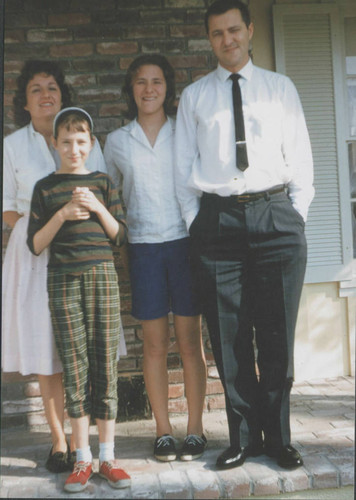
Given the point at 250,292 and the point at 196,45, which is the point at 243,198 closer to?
the point at 250,292

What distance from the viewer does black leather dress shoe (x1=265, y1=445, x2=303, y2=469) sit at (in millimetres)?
2498

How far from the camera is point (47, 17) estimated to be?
3156 millimetres

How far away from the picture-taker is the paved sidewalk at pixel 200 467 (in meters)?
2.42

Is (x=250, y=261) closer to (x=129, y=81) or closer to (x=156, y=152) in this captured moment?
(x=156, y=152)

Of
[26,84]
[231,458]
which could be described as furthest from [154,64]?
[231,458]

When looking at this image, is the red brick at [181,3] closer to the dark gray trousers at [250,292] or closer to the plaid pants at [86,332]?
the dark gray trousers at [250,292]

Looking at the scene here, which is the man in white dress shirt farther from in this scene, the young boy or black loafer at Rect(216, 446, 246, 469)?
the young boy

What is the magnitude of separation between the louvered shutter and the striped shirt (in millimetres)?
1730

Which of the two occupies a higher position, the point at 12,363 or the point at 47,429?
the point at 12,363

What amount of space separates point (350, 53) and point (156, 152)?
5.84 ft

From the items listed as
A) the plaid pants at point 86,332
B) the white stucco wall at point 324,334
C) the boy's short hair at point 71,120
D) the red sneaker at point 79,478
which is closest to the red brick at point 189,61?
the boy's short hair at point 71,120

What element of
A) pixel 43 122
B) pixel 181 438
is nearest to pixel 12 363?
pixel 181 438

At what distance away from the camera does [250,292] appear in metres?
2.58

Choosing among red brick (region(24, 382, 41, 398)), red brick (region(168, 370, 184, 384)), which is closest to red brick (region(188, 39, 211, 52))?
red brick (region(168, 370, 184, 384))
